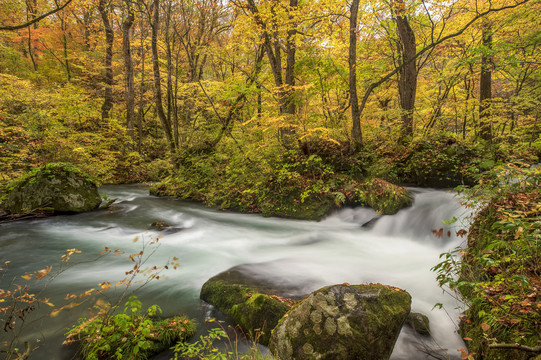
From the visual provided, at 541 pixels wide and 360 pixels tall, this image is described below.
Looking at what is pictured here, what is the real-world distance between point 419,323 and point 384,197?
4.60m

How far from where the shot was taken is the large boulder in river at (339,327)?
225 cm

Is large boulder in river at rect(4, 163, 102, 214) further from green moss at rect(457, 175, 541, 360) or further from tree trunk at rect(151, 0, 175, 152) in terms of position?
green moss at rect(457, 175, 541, 360)

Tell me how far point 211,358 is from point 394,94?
1649 cm

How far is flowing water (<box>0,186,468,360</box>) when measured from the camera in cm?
336

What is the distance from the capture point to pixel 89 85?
15836 mm

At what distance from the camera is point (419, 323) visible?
10.1 feet

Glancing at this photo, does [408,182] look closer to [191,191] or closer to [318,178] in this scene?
[318,178]

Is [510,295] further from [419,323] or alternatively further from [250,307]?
[250,307]

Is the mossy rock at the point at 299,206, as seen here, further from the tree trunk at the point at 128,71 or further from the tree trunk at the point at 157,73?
the tree trunk at the point at 128,71

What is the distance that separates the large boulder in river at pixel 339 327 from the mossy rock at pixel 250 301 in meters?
0.34

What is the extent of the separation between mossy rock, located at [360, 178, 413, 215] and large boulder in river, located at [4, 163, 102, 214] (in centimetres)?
901

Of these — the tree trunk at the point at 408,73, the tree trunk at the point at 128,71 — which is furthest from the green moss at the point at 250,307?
the tree trunk at the point at 128,71

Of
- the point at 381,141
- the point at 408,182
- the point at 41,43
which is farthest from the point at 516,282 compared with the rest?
the point at 41,43

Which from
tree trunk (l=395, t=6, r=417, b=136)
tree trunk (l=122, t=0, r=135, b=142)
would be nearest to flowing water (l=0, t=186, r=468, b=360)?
tree trunk (l=395, t=6, r=417, b=136)
